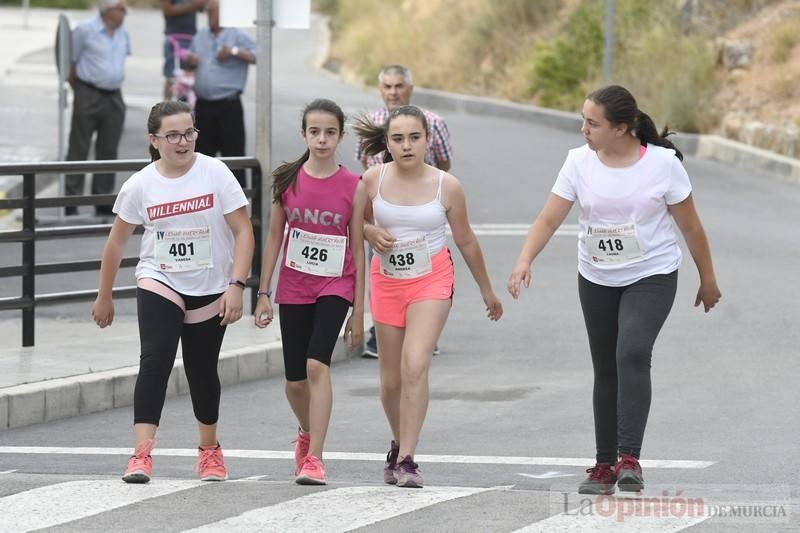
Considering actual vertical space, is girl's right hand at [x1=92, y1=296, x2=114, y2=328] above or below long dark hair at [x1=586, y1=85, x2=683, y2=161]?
below

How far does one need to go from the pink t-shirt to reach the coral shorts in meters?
0.13

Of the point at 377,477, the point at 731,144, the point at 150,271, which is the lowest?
the point at 377,477

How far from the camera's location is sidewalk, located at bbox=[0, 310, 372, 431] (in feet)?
33.0

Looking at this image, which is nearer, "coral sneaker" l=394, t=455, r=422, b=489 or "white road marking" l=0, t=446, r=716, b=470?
"coral sneaker" l=394, t=455, r=422, b=489

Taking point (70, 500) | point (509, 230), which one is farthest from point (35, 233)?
point (509, 230)

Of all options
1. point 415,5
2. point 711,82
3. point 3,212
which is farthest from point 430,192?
point 415,5

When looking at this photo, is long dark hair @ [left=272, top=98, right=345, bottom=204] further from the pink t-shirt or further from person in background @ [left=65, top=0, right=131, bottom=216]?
Answer: person in background @ [left=65, top=0, right=131, bottom=216]

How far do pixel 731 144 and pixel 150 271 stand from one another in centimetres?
1566

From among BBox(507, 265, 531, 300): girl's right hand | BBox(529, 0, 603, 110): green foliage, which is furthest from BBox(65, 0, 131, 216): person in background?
BBox(529, 0, 603, 110): green foliage

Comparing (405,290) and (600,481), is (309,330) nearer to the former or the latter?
(405,290)

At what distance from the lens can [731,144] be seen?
74.7 ft

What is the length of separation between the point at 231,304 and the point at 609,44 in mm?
18979

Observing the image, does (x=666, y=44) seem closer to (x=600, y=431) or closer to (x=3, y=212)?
(x=3, y=212)

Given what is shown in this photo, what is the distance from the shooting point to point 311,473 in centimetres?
784
